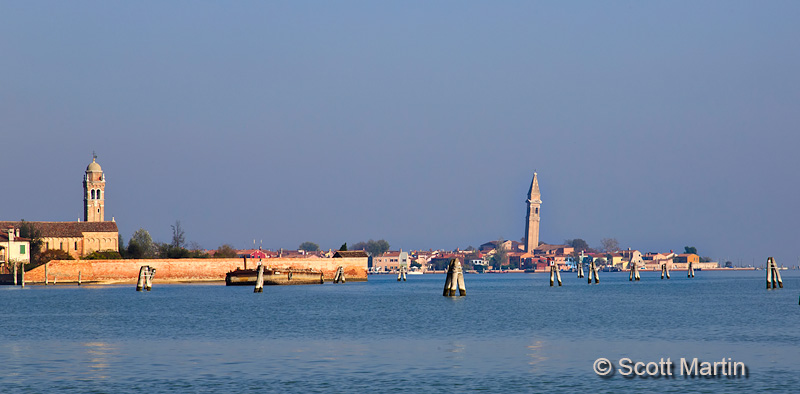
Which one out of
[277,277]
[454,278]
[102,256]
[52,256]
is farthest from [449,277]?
[52,256]

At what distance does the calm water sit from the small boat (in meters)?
46.4

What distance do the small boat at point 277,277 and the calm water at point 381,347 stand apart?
46425mm

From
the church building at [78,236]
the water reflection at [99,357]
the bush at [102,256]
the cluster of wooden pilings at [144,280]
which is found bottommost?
the water reflection at [99,357]

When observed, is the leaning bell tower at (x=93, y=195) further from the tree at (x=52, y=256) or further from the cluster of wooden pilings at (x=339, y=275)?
the cluster of wooden pilings at (x=339, y=275)

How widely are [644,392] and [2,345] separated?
22759 millimetres

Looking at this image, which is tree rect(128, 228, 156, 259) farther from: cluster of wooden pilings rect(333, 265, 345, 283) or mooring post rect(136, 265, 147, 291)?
mooring post rect(136, 265, 147, 291)

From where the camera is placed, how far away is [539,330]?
1566 inches

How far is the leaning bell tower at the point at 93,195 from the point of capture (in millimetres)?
142125

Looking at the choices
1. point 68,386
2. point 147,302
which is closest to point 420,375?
point 68,386

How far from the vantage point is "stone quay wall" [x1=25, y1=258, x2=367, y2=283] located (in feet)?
329

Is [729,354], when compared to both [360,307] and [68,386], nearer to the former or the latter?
[68,386]

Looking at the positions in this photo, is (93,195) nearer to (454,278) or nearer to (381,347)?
(454,278)

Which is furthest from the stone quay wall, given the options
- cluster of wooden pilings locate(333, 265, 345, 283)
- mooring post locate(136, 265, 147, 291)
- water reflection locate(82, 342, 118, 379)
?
water reflection locate(82, 342, 118, 379)

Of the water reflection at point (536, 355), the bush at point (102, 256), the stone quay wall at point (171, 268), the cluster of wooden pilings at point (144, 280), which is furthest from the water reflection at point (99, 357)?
the bush at point (102, 256)
